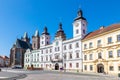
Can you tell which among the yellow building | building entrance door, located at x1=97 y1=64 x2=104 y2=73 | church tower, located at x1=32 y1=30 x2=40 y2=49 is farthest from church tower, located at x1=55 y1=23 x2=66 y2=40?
church tower, located at x1=32 y1=30 x2=40 y2=49

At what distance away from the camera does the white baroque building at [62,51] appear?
2218 inches

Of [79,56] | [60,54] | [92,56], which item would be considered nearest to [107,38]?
[92,56]

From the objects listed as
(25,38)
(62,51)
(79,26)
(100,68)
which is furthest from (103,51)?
(25,38)

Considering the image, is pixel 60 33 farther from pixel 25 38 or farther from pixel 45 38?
pixel 25 38

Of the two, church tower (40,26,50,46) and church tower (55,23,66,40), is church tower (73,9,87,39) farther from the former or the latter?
church tower (40,26,50,46)

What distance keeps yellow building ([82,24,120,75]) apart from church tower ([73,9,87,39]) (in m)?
3.70

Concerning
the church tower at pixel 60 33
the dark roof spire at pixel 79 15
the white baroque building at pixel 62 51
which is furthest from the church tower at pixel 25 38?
A: the dark roof spire at pixel 79 15

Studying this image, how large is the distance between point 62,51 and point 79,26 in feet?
40.9

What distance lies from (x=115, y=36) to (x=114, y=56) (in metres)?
4.83

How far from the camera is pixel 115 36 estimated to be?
1626 inches

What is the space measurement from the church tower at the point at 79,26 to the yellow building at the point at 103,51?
3699 mm

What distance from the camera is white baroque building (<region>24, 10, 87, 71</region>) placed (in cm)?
5635

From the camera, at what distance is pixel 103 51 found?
4478cm

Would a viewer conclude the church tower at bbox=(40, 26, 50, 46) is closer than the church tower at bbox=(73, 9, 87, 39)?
No
